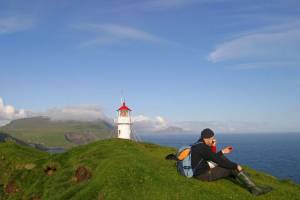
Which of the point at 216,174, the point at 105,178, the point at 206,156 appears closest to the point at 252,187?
the point at 216,174

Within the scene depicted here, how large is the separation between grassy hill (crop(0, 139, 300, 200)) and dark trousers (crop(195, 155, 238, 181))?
1.44 ft

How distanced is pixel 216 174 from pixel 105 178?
713cm

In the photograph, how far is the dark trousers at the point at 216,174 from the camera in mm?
20703

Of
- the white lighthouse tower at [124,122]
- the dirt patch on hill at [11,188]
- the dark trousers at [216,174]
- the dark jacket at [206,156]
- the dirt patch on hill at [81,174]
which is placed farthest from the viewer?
the white lighthouse tower at [124,122]

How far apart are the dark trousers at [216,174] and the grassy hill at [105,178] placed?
0.44m

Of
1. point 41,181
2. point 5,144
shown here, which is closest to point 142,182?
point 41,181

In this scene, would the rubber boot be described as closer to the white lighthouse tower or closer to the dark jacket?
the dark jacket

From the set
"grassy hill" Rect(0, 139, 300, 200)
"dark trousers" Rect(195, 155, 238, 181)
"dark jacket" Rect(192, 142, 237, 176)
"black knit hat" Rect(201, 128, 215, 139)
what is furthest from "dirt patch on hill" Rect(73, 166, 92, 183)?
"black knit hat" Rect(201, 128, 215, 139)

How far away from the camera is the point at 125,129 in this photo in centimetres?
6034

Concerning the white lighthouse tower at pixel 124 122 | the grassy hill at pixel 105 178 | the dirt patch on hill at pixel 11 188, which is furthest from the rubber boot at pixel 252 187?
the white lighthouse tower at pixel 124 122

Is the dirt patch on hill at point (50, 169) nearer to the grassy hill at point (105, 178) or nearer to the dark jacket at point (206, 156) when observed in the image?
the grassy hill at point (105, 178)

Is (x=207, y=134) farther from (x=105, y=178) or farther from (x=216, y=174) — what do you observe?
(x=105, y=178)

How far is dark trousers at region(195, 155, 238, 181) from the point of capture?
20.7 m

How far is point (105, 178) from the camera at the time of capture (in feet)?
75.7
